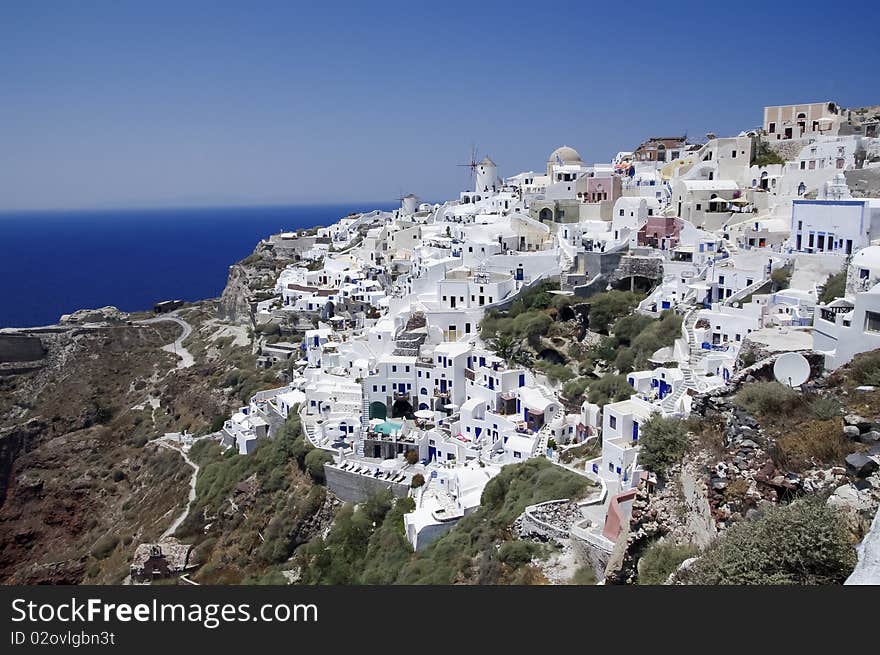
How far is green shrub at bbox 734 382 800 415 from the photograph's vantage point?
9797 mm

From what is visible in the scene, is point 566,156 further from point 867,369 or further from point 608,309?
point 867,369

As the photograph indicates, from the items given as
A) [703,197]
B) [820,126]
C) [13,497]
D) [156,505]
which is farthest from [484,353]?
[13,497]

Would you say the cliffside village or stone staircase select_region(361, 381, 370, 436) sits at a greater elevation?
the cliffside village

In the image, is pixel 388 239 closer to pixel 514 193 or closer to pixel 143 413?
pixel 514 193

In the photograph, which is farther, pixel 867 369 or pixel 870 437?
pixel 867 369

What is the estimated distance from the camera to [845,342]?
12.8m

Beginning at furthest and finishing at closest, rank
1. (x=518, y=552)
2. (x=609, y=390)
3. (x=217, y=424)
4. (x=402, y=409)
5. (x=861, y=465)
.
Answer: (x=217, y=424)
(x=402, y=409)
(x=609, y=390)
(x=518, y=552)
(x=861, y=465)

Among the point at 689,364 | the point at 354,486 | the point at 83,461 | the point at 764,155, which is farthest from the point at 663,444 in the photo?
the point at 83,461

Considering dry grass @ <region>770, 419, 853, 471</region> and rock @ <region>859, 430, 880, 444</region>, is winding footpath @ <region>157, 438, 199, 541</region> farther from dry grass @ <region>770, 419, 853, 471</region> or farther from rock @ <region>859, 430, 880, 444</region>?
rock @ <region>859, 430, 880, 444</region>

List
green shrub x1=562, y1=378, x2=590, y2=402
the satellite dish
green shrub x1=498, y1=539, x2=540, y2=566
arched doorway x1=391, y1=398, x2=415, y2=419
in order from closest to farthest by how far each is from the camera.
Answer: the satellite dish
green shrub x1=498, y1=539, x2=540, y2=566
green shrub x1=562, y1=378, x2=590, y2=402
arched doorway x1=391, y1=398, x2=415, y2=419

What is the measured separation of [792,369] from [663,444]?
2738 millimetres

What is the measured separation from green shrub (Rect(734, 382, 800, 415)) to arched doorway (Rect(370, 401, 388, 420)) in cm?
1745

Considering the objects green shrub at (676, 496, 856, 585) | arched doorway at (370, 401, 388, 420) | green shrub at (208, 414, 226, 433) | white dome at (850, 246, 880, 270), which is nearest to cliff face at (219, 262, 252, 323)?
green shrub at (208, 414, 226, 433)

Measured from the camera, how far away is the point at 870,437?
8242 mm
